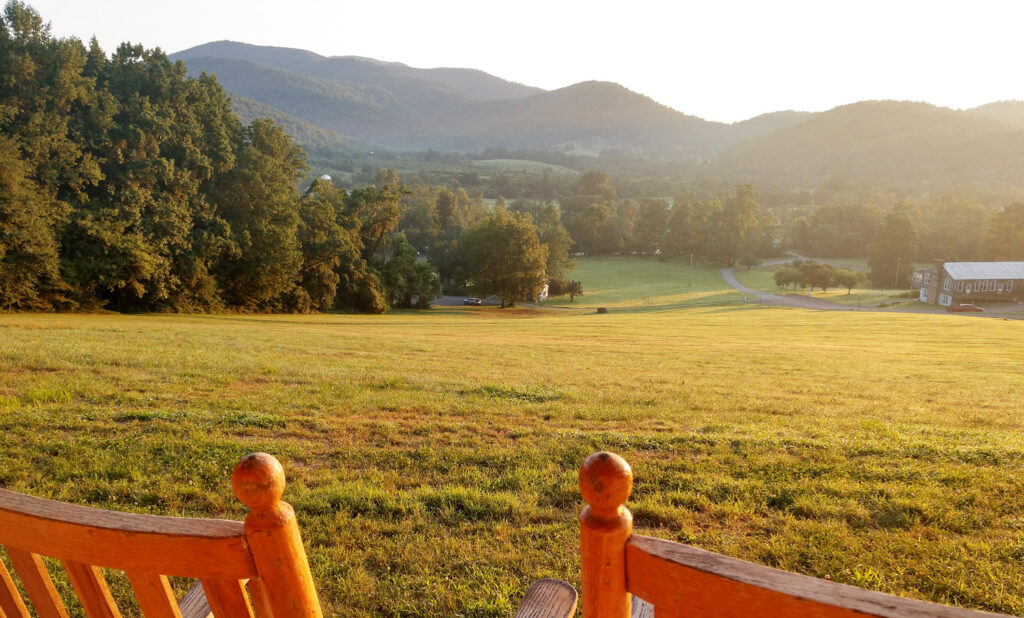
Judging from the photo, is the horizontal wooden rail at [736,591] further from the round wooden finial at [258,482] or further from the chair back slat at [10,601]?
the chair back slat at [10,601]

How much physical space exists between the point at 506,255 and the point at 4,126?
113 feet

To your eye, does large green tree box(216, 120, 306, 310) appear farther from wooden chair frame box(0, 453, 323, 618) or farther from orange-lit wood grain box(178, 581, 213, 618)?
wooden chair frame box(0, 453, 323, 618)

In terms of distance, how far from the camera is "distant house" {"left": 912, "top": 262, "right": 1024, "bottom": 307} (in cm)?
5212

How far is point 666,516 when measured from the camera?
14.4 ft

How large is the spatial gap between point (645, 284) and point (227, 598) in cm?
7484

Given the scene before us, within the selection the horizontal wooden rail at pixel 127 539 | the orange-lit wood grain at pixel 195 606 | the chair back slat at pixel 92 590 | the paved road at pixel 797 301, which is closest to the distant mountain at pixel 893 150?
the paved road at pixel 797 301

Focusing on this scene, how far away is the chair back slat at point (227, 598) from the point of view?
54.9 inches

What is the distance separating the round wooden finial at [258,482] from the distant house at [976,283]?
6562 cm

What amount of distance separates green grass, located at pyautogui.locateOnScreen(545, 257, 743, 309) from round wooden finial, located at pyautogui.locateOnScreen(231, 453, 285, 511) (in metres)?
53.2

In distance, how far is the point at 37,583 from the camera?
64.9 inches

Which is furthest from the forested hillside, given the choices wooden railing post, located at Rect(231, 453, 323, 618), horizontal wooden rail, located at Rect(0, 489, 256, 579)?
wooden railing post, located at Rect(231, 453, 323, 618)

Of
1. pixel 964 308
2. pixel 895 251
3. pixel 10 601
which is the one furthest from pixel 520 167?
pixel 10 601

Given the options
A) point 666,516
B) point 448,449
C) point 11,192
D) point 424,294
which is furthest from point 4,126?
point 666,516

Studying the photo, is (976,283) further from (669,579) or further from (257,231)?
(669,579)
